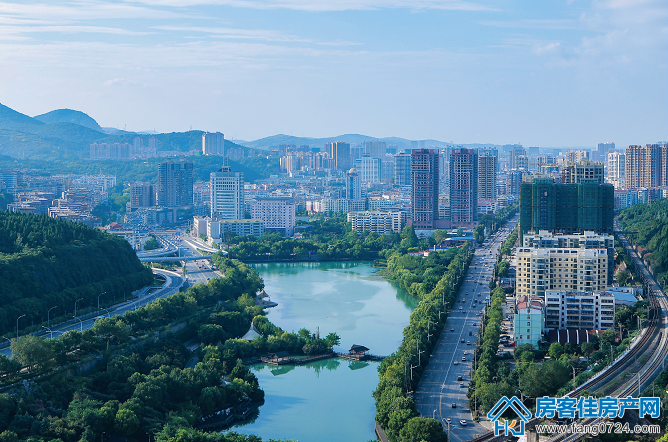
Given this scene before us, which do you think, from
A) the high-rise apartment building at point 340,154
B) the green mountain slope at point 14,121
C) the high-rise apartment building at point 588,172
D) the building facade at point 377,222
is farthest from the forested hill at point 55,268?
the green mountain slope at point 14,121

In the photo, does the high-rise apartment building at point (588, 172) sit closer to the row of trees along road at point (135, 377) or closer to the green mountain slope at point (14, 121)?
the row of trees along road at point (135, 377)

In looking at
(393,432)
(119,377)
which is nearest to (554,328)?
(393,432)

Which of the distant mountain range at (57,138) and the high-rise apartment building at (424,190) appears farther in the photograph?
the distant mountain range at (57,138)

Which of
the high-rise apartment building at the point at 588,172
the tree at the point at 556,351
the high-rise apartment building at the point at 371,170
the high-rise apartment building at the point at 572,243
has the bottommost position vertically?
the tree at the point at 556,351

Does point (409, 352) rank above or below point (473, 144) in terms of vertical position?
below

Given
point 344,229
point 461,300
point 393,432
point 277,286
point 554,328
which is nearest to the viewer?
point 393,432

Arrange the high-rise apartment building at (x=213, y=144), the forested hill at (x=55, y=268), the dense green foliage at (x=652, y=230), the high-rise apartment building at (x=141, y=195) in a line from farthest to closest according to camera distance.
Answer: the high-rise apartment building at (x=213, y=144) < the high-rise apartment building at (x=141, y=195) < the dense green foliage at (x=652, y=230) < the forested hill at (x=55, y=268)

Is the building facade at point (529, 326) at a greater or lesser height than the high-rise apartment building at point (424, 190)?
lesser

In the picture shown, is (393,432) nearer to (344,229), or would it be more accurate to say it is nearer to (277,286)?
(277,286)
